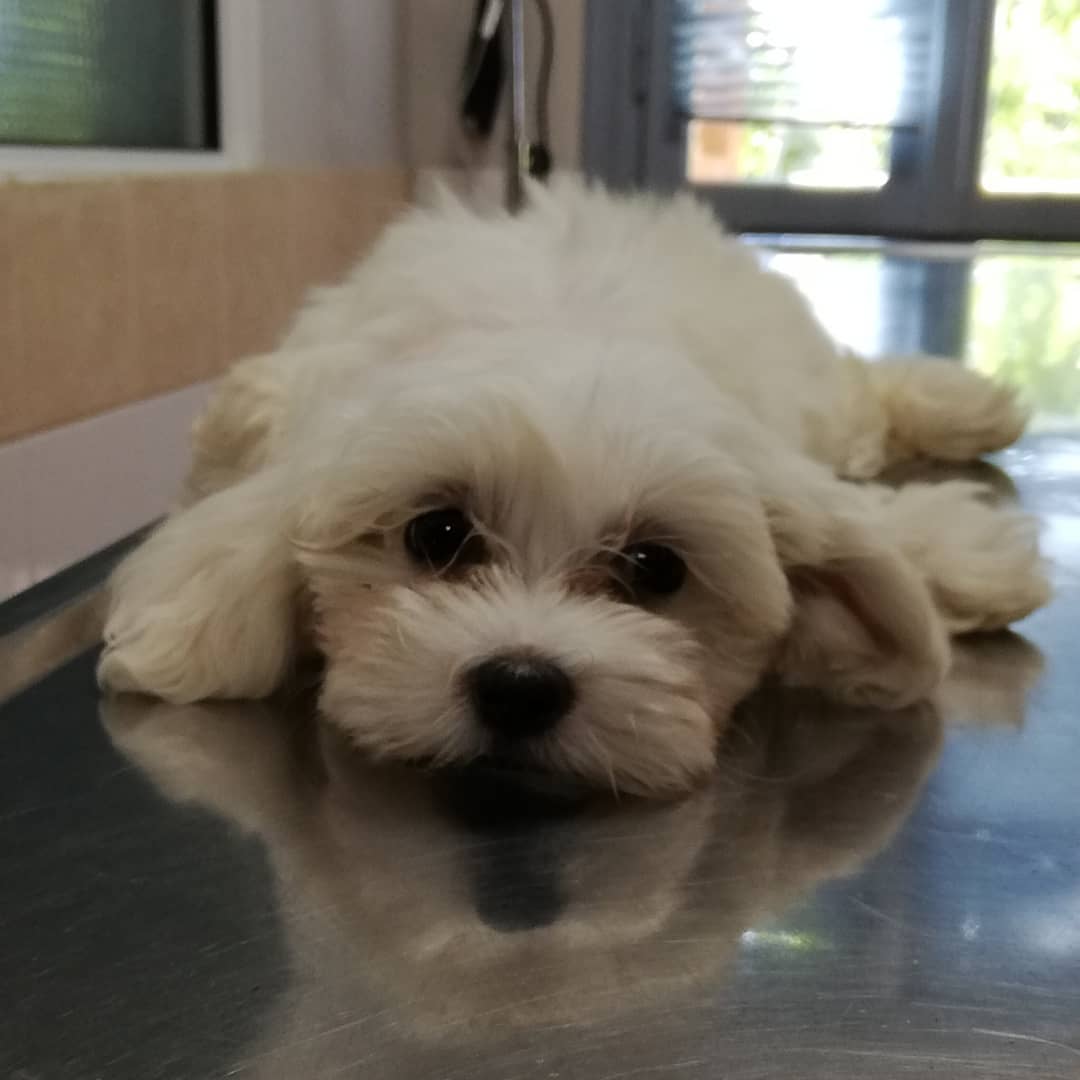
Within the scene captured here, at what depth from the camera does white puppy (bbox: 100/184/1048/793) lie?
33.7 inches

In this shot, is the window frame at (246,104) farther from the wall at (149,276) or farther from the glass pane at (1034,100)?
the glass pane at (1034,100)

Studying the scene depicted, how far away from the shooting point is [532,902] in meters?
0.69

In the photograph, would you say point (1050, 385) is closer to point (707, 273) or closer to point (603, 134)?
point (707, 273)

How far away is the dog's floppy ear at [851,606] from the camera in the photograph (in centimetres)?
96

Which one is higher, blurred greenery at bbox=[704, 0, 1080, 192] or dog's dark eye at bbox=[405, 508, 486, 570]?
blurred greenery at bbox=[704, 0, 1080, 192]

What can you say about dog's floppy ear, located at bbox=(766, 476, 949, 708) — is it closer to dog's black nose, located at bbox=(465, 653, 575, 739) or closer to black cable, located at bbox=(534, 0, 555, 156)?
dog's black nose, located at bbox=(465, 653, 575, 739)

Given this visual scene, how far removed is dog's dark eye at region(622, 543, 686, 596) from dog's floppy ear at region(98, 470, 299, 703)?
0.22 metres

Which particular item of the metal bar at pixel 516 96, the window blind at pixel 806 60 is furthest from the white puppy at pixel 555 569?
the window blind at pixel 806 60

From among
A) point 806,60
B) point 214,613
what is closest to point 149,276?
point 214,613

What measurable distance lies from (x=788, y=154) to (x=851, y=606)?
4133mm

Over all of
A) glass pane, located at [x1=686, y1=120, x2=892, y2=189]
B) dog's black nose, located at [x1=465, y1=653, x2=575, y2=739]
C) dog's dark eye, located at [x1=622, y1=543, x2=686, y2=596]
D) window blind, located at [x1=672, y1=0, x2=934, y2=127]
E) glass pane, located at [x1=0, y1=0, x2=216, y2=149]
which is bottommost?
dog's black nose, located at [x1=465, y1=653, x2=575, y2=739]

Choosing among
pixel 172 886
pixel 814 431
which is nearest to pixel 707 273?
pixel 814 431

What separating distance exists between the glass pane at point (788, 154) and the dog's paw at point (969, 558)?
3.87 metres

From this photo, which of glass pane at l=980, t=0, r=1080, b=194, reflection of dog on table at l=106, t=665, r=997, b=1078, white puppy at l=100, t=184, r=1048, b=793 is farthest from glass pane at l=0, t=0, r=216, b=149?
glass pane at l=980, t=0, r=1080, b=194
